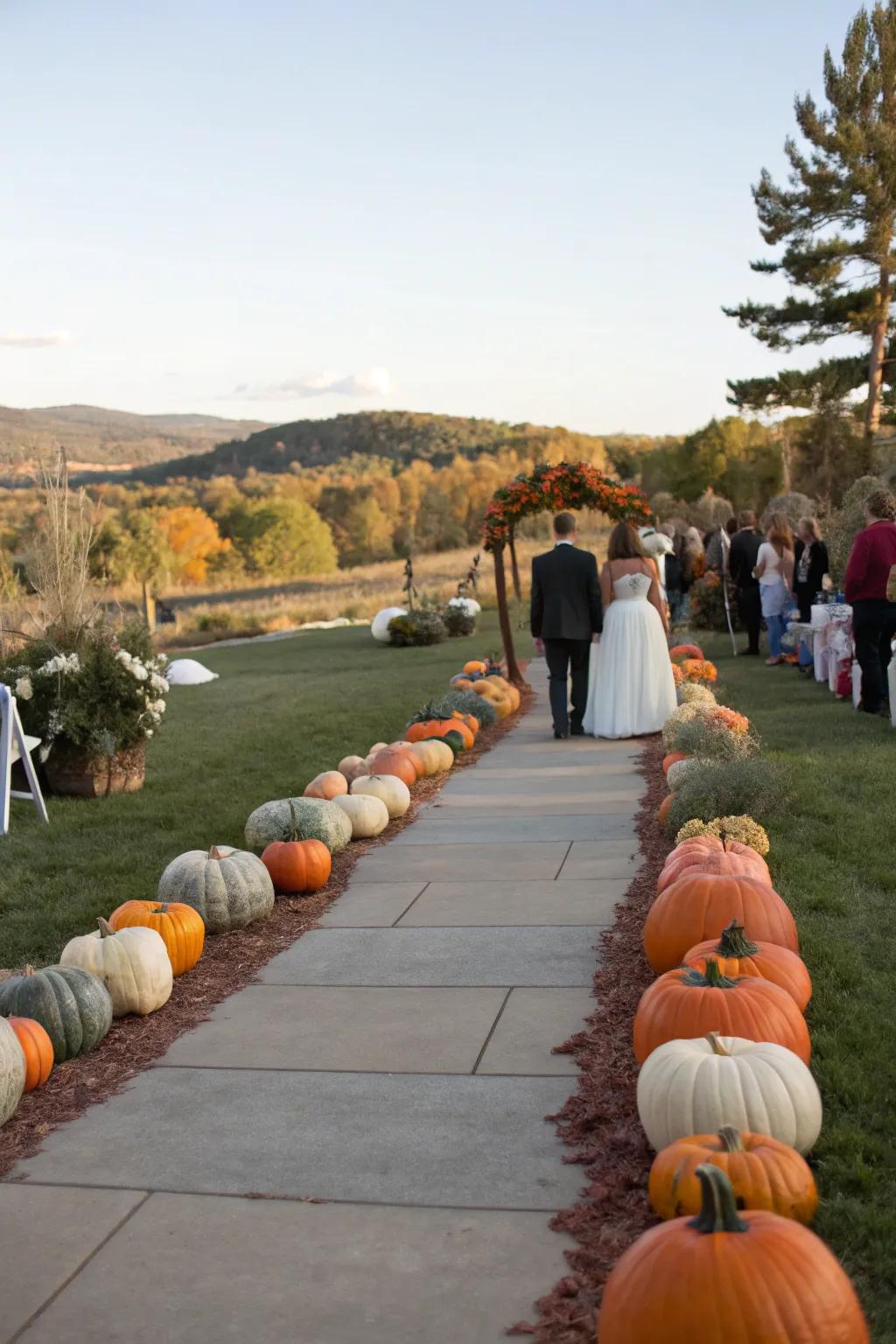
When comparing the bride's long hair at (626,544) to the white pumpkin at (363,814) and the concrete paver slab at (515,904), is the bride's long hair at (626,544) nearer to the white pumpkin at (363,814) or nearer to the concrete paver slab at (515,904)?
the white pumpkin at (363,814)

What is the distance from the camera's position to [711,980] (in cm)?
355

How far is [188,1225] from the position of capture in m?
2.96

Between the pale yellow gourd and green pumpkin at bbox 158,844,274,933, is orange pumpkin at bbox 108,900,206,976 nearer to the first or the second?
green pumpkin at bbox 158,844,274,933

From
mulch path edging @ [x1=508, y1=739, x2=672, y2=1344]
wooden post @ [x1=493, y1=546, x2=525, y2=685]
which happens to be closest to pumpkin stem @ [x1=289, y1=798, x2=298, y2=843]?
mulch path edging @ [x1=508, y1=739, x2=672, y2=1344]

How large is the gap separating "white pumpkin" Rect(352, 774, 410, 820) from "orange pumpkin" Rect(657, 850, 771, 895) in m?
2.80

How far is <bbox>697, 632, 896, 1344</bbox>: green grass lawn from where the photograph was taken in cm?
275

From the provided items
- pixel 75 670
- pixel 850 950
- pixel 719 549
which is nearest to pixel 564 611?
pixel 75 670

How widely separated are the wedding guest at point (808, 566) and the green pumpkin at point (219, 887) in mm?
9625

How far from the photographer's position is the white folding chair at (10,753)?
7863 mm

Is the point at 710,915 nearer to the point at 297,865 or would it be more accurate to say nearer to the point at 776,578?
the point at 297,865

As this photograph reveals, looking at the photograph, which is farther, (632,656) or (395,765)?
(632,656)

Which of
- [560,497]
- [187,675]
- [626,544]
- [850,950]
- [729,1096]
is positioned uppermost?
[560,497]

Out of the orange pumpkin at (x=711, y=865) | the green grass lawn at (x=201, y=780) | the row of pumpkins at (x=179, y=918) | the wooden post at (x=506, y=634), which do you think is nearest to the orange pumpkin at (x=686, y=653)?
the wooden post at (x=506, y=634)

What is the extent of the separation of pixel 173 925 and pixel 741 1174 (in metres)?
2.83
